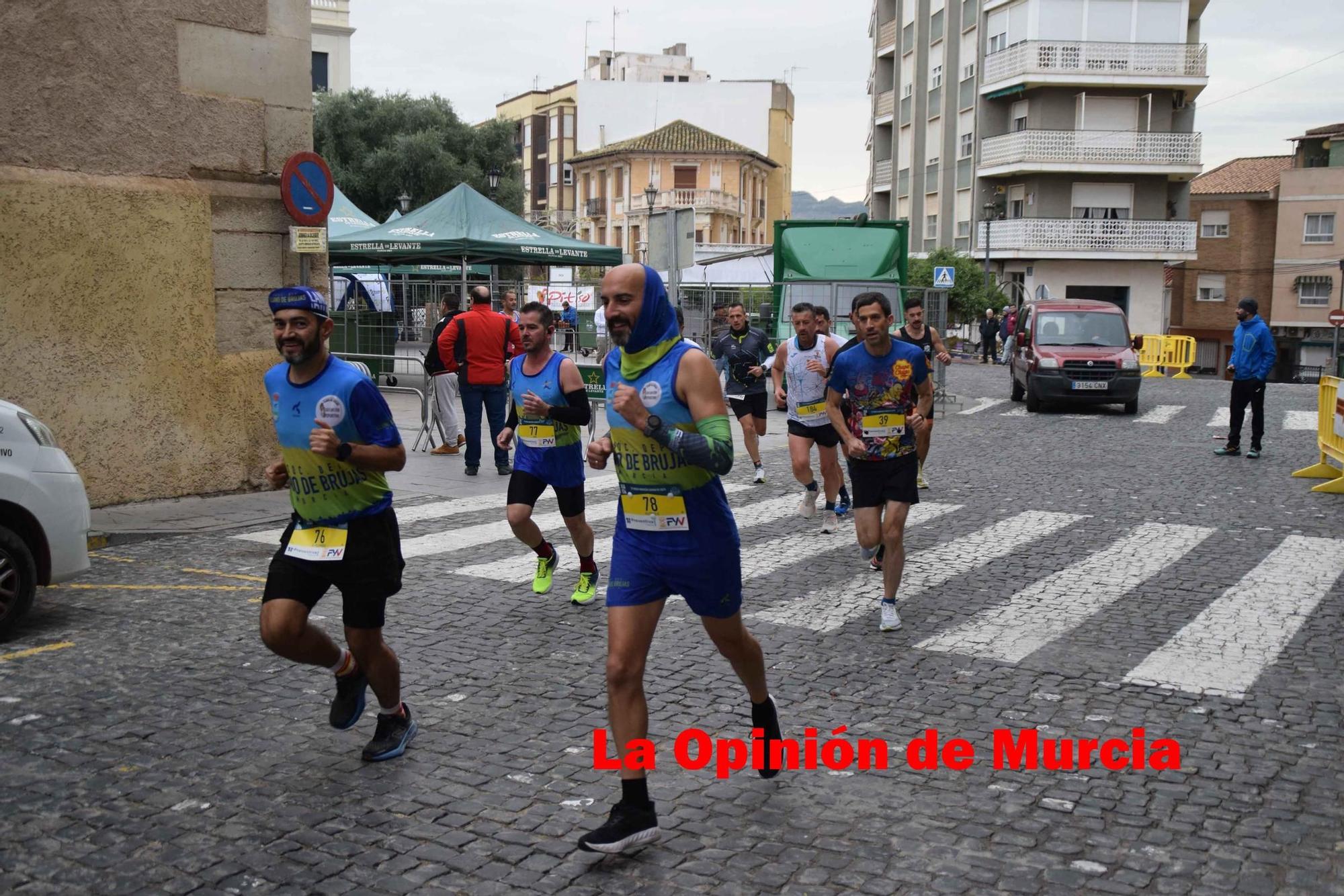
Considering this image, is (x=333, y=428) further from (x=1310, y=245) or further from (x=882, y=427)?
(x=1310, y=245)

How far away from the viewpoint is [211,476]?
11.5 meters

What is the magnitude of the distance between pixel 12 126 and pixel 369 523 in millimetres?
7162

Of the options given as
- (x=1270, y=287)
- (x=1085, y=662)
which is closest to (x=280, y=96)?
(x=1085, y=662)

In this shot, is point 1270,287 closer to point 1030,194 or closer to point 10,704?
point 1030,194

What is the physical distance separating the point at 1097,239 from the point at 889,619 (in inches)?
1716

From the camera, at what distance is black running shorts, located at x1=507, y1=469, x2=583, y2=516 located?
25.2 feet

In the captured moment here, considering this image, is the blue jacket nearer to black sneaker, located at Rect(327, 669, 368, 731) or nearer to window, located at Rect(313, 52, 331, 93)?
black sneaker, located at Rect(327, 669, 368, 731)

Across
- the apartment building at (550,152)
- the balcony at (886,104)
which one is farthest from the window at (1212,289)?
the apartment building at (550,152)

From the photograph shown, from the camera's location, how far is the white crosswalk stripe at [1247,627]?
6.33 metres

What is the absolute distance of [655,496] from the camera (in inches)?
175

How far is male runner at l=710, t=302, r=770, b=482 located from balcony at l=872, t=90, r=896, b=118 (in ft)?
164

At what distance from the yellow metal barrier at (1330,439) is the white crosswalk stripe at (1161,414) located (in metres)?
5.90

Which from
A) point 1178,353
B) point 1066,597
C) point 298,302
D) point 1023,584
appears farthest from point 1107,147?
point 298,302

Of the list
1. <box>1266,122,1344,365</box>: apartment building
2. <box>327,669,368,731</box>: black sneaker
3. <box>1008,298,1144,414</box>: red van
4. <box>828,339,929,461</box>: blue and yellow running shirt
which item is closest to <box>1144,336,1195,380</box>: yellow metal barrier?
<box>1008,298,1144,414</box>: red van
